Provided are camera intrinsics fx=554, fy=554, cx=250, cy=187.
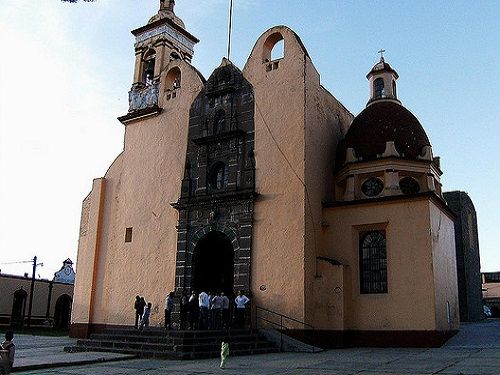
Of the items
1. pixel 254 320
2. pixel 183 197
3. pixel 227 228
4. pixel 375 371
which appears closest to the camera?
pixel 375 371

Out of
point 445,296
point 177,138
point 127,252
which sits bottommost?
point 445,296

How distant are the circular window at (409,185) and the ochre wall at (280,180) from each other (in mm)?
4164

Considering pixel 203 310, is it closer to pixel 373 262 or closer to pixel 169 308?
pixel 169 308

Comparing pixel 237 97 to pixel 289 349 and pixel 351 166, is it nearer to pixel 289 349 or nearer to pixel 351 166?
pixel 351 166

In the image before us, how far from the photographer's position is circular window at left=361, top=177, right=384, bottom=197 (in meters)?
20.4

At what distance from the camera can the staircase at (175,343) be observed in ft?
49.6

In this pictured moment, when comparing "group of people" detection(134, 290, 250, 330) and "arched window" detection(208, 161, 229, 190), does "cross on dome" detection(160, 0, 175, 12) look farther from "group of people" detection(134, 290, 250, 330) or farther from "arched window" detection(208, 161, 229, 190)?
"group of people" detection(134, 290, 250, 330)

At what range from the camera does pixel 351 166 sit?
20.5m

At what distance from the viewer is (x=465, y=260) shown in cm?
3072

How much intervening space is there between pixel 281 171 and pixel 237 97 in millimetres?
3920

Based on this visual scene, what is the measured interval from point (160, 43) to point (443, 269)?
51.8 ft

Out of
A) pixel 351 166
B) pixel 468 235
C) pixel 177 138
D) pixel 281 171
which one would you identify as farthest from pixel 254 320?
pixel 468 235

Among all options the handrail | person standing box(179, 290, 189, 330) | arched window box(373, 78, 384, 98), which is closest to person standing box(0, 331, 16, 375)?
person standing box(179, 290, 189, 330)

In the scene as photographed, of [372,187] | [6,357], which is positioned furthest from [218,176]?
[6,357]
